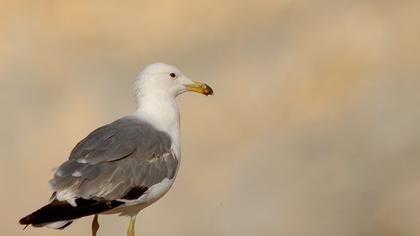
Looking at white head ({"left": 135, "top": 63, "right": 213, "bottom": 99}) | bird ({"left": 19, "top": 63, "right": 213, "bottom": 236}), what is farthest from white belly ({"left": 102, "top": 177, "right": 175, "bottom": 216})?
white head ({"left": 135, "top": 63, "right": 213, "bottom": 99})

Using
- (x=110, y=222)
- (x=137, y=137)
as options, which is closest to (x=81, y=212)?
(x=137, y=137)

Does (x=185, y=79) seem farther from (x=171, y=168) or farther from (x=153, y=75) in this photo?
(x=171, y=168)

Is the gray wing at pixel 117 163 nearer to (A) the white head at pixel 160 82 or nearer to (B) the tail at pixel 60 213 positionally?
(B) the tail at pixel 60 213

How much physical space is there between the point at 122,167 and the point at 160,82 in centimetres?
79

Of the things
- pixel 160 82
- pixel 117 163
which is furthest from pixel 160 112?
pixel 117 163

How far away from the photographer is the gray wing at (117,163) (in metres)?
6.16

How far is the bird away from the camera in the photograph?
606 centimetres

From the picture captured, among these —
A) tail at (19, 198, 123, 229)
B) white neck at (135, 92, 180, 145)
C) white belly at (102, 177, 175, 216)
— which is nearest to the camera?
tail at (19, 198, 123, 229)

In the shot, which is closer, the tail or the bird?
the tail

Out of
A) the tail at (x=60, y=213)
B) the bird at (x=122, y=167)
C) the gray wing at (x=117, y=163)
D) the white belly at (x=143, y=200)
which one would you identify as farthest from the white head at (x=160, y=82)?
the tail at (x=60, y=213)

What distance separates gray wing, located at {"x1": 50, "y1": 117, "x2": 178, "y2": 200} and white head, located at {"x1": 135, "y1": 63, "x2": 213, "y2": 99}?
31 cm

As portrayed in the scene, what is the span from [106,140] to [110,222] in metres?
3.71

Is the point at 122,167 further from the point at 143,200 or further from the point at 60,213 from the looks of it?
the point at 60,213

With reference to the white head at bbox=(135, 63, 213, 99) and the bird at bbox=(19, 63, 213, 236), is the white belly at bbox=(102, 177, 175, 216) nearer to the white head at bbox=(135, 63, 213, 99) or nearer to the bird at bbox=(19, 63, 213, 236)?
the bird at bbox=(19, 63, 213, 236)
